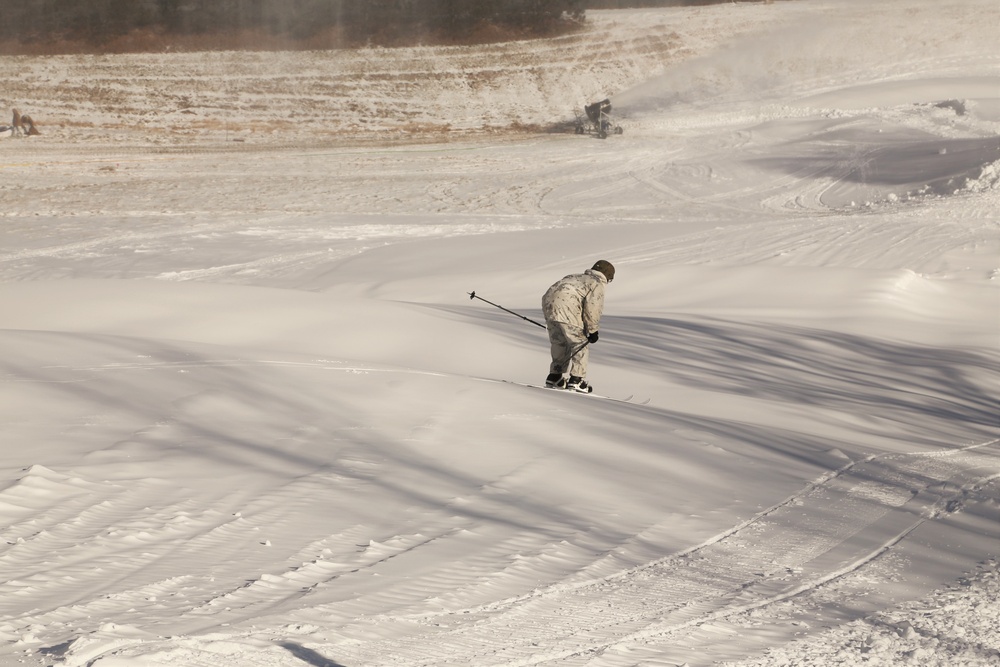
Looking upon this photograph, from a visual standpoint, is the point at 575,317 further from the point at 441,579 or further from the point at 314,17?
the point at 314,17

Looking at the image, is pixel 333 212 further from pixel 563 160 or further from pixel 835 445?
pixel 835 445

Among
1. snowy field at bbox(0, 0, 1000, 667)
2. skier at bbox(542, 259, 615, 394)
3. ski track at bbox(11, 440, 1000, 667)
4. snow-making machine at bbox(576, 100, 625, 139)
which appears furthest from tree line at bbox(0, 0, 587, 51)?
ski track at bbox(11, 440, 1000, 667)

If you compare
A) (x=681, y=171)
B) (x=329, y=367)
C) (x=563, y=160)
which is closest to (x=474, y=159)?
(x=563, y=160)

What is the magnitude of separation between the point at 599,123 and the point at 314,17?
1464 centimetres

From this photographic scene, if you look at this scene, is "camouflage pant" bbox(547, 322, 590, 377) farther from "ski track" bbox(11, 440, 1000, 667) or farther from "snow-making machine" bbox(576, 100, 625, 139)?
"snow-making machine" bbox(576, 100, 625, 139)

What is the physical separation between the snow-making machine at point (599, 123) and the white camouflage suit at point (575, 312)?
2334 cm

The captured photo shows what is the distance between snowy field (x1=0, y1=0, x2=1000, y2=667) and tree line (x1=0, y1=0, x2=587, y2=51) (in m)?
10.3

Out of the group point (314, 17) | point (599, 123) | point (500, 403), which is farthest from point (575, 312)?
point (314, 17)

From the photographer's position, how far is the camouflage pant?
9.22 meters

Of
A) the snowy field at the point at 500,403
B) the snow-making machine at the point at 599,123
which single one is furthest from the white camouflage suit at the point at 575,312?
the snow-making machine at the point at 599,123

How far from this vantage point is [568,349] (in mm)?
9289

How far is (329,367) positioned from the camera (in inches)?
341

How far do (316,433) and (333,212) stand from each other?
16272 millimetres

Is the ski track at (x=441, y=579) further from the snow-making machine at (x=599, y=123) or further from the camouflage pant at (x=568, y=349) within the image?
the snow-making machine at (x=599, y=123)
